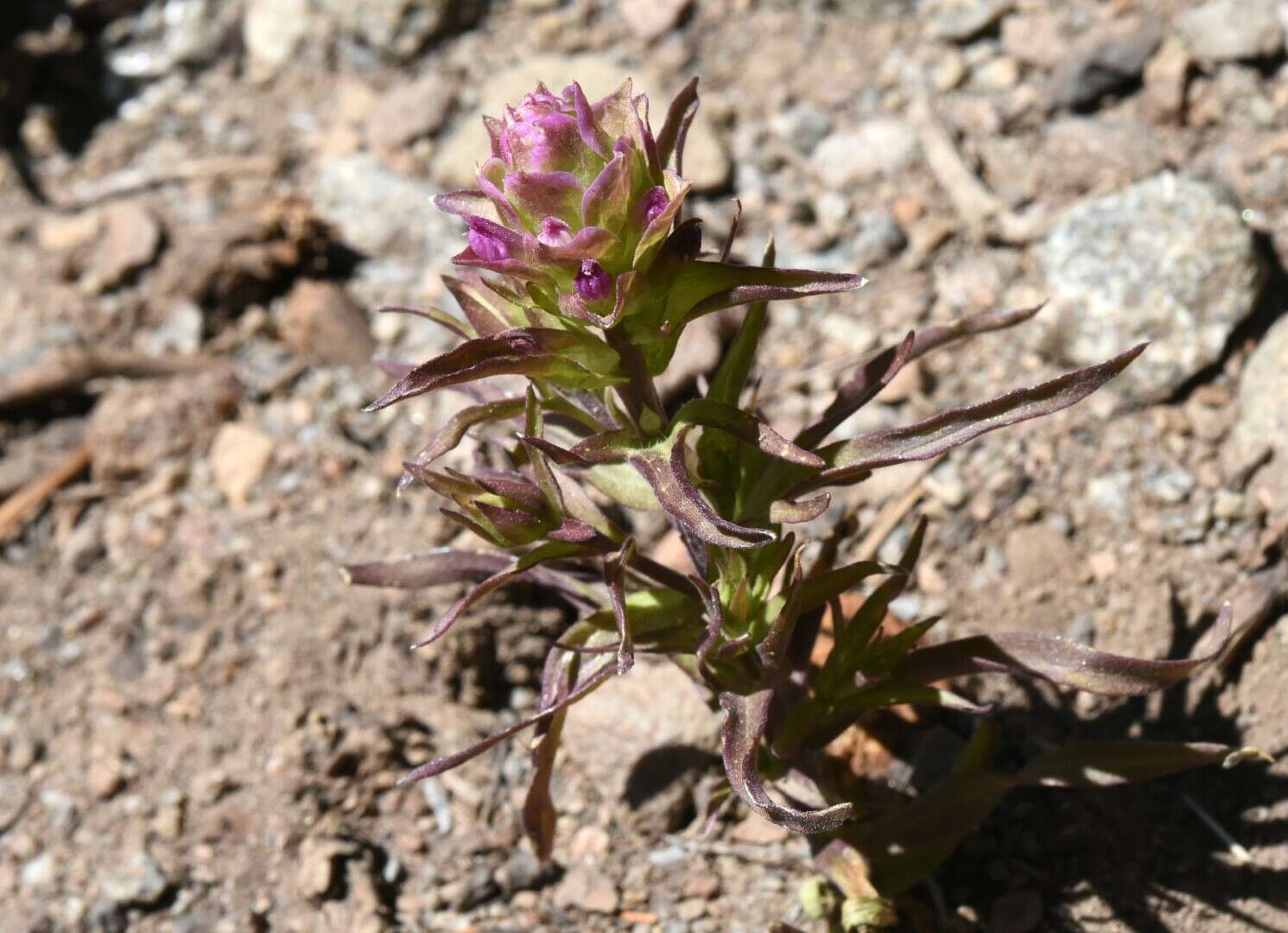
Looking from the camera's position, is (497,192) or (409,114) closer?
(497,192)

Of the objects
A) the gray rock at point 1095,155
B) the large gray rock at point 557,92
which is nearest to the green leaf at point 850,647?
the gray rock at point 1095,155

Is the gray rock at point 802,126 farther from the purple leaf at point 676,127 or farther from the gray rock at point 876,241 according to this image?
the purple leaf at point 676,127

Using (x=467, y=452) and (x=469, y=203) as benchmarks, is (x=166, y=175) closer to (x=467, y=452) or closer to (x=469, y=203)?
(x=467, y=452)

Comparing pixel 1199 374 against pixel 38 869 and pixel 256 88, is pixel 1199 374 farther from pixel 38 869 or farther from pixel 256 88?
pixel 256 88

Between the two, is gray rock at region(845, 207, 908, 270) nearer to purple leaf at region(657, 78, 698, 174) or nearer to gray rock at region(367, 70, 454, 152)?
gray rock at region(367, 70, 454, 152)

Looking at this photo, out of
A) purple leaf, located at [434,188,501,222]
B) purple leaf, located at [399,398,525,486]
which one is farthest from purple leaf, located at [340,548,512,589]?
purple leaf, located at [434,188,501,222]

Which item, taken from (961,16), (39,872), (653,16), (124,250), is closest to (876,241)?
(961,16)
